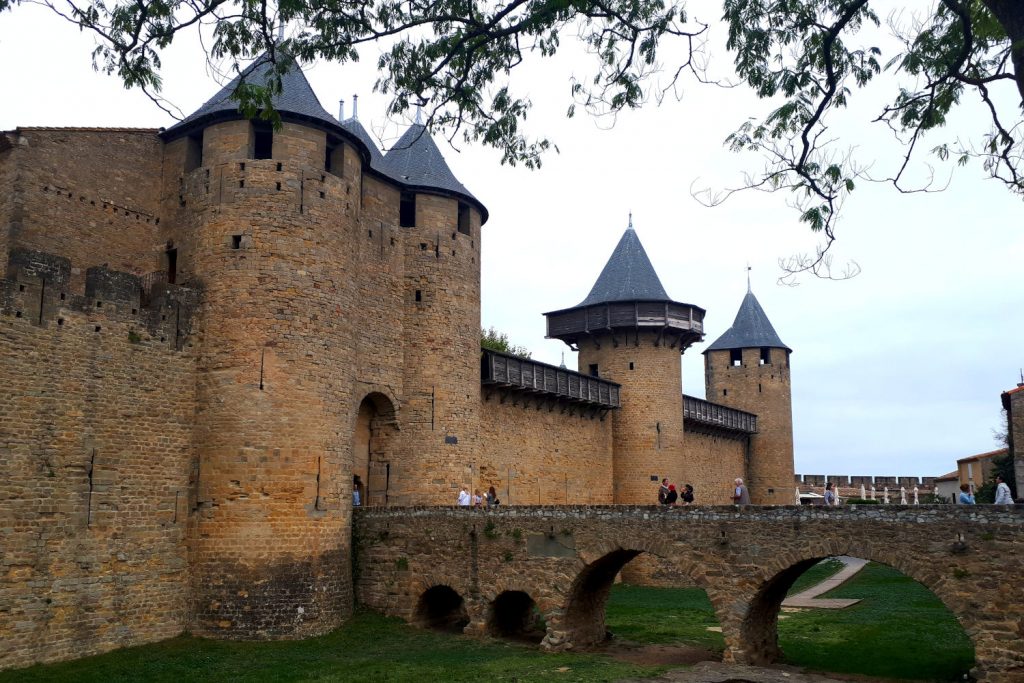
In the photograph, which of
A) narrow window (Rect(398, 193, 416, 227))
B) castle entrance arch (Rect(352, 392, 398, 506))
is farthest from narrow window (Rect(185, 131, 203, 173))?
castle entrance arch (Rect(352, 392, 398, 506))

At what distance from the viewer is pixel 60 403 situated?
16.5m

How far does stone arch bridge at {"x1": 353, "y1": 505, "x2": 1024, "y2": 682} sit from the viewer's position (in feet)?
46.7

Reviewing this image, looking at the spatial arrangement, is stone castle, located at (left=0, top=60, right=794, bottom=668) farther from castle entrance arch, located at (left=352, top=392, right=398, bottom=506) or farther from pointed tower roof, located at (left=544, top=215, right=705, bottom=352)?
pointed tower roof, located at (left=544, top=215, right=705, bottom=352)

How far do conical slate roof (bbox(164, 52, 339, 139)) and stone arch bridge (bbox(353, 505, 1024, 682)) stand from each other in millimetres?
9531

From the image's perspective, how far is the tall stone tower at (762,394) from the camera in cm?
4219

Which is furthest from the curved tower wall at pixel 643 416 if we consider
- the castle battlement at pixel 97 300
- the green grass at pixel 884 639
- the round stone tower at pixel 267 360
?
the castle battlement at pixel 97 300

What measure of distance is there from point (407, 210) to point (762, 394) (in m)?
23.4

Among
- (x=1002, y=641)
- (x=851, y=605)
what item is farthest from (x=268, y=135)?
(x=851, y=605)

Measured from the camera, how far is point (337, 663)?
54.4 feet

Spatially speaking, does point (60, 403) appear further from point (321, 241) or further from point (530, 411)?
point (530, 411)

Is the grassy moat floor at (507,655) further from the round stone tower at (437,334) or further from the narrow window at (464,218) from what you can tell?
the narrow window at (464,218)

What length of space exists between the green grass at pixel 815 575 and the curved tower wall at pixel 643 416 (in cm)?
548

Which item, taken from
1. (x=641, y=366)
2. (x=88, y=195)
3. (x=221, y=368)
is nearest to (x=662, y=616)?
(x=641, y=366)

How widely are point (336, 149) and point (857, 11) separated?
14.9m
